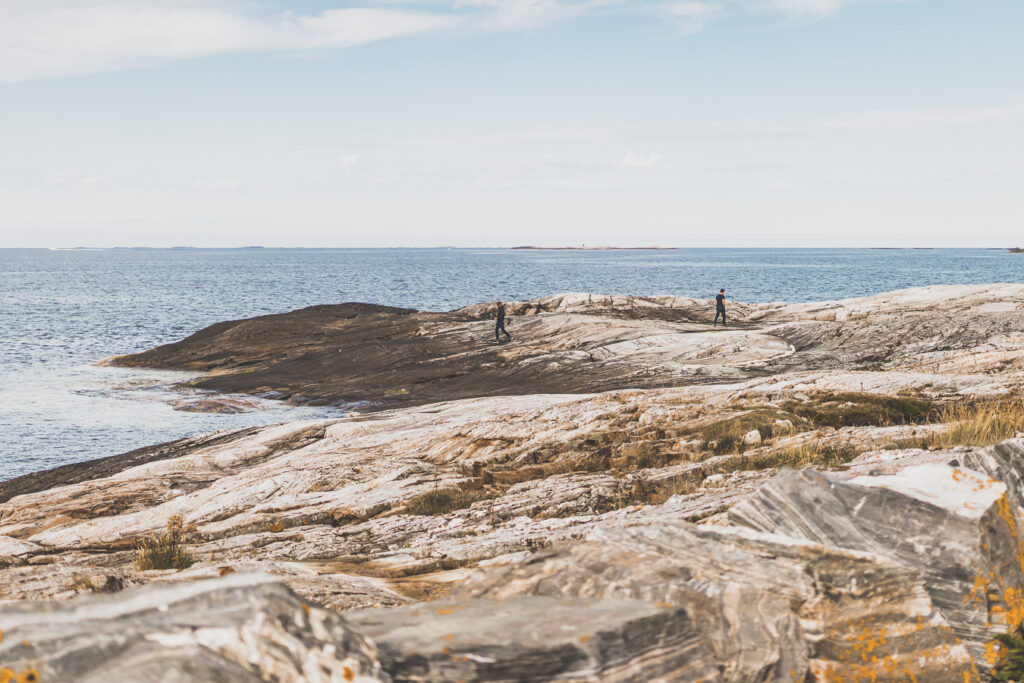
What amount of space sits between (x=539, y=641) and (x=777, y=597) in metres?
2.45

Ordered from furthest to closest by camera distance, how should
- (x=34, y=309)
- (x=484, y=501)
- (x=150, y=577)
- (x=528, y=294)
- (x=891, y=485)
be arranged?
1. (x=528, y=294)
2. (x=34, y=309)
3. (x=484, y=501)
4. (x=150, y=577)
5. (x=891, y=485)

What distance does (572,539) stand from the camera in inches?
444

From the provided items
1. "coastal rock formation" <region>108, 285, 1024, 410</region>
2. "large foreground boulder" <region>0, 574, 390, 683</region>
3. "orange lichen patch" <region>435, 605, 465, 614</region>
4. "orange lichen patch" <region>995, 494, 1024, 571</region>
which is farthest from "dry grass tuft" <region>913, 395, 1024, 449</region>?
"coastal rock formation" <region>108, 285, 1024, 410</region>

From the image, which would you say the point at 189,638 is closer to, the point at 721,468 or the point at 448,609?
the point at 448,609

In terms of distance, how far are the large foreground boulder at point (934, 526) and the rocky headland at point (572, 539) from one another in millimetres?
27

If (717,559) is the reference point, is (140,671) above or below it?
above

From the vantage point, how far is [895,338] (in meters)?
36.4

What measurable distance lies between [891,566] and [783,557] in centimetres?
87

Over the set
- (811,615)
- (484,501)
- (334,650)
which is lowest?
(484,501)

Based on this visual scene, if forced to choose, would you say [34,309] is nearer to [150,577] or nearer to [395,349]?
[395,349]

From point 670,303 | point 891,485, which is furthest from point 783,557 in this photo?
point 670,303

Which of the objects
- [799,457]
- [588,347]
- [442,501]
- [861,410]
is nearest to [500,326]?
[588,347]

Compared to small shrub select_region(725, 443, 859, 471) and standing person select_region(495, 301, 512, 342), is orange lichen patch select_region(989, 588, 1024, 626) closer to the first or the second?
small shrub select_region(725, 443, 859, 471)

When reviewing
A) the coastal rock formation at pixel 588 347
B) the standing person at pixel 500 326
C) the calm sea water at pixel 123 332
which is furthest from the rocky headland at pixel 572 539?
the standing person at pixel 500 326
